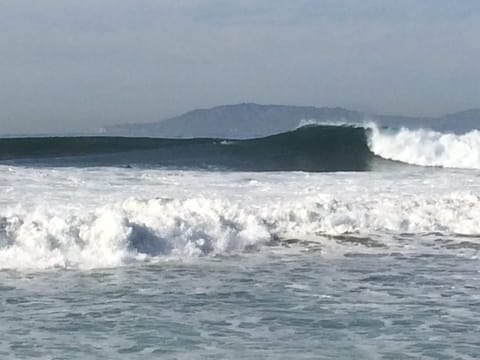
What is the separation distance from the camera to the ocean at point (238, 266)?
6852 mm

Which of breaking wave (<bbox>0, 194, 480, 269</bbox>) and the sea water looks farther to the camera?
breaking wave (<bbox>0, 194, 480, 269</bbox>)

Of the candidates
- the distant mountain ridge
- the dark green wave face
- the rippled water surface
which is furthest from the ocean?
the distant mountain ridge

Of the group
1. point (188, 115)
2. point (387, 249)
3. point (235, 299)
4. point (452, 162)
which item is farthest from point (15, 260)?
point (188, 115)

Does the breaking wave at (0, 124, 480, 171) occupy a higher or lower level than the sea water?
higher

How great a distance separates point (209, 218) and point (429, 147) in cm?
1715

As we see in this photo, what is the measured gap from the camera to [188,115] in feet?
305

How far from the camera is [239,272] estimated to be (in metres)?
9.73

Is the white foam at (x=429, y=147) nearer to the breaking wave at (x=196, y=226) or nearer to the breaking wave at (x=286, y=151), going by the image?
the breaking wave at (x=286, y=151)

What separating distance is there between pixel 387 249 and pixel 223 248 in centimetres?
218

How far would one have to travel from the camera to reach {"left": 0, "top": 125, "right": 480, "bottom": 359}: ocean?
685 centimetres

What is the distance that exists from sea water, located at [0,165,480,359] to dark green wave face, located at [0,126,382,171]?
7779 mm

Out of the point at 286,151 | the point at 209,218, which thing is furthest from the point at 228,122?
the point at 209,218

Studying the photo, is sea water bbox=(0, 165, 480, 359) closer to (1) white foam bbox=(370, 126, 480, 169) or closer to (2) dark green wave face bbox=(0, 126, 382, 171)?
(2) dark green wave face bbox=(0, 126, 382, 171)

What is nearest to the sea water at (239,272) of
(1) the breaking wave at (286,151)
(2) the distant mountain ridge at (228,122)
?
(1) the breaking wave at (286,151)
